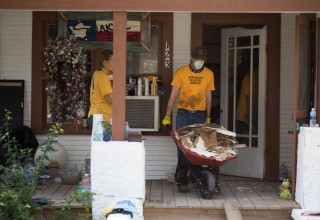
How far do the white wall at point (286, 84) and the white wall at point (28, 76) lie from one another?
5.20 ft

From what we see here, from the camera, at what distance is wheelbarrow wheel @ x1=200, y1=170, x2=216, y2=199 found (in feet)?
23.0

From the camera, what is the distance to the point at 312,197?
6609 mm

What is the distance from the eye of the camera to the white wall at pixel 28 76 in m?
8.45

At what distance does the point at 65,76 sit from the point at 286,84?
3.15 meters

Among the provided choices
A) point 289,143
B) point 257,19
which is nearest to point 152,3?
point 257,19

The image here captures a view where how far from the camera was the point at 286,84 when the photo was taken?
8484 millimetres

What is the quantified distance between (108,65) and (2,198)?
7.71 ft

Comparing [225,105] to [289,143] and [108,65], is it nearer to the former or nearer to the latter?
[289,143]

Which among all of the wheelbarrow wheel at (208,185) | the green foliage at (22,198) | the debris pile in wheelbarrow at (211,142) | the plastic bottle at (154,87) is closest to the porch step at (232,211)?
the wheelbarrow wheel at (208,185)

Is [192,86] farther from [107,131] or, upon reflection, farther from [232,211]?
[232,211]

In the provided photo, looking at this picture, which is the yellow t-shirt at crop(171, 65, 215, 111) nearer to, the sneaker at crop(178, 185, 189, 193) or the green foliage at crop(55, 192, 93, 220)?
the sneaker at crop(178, 185, 189, 193)

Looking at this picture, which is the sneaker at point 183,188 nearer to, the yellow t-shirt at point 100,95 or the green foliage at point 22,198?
the yellow t-shirt at point 100,95

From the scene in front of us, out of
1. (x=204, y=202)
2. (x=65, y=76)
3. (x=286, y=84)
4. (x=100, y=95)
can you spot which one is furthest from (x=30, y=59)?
(x=286, y=84)

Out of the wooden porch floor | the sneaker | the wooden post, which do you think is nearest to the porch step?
the wooden porch floor
